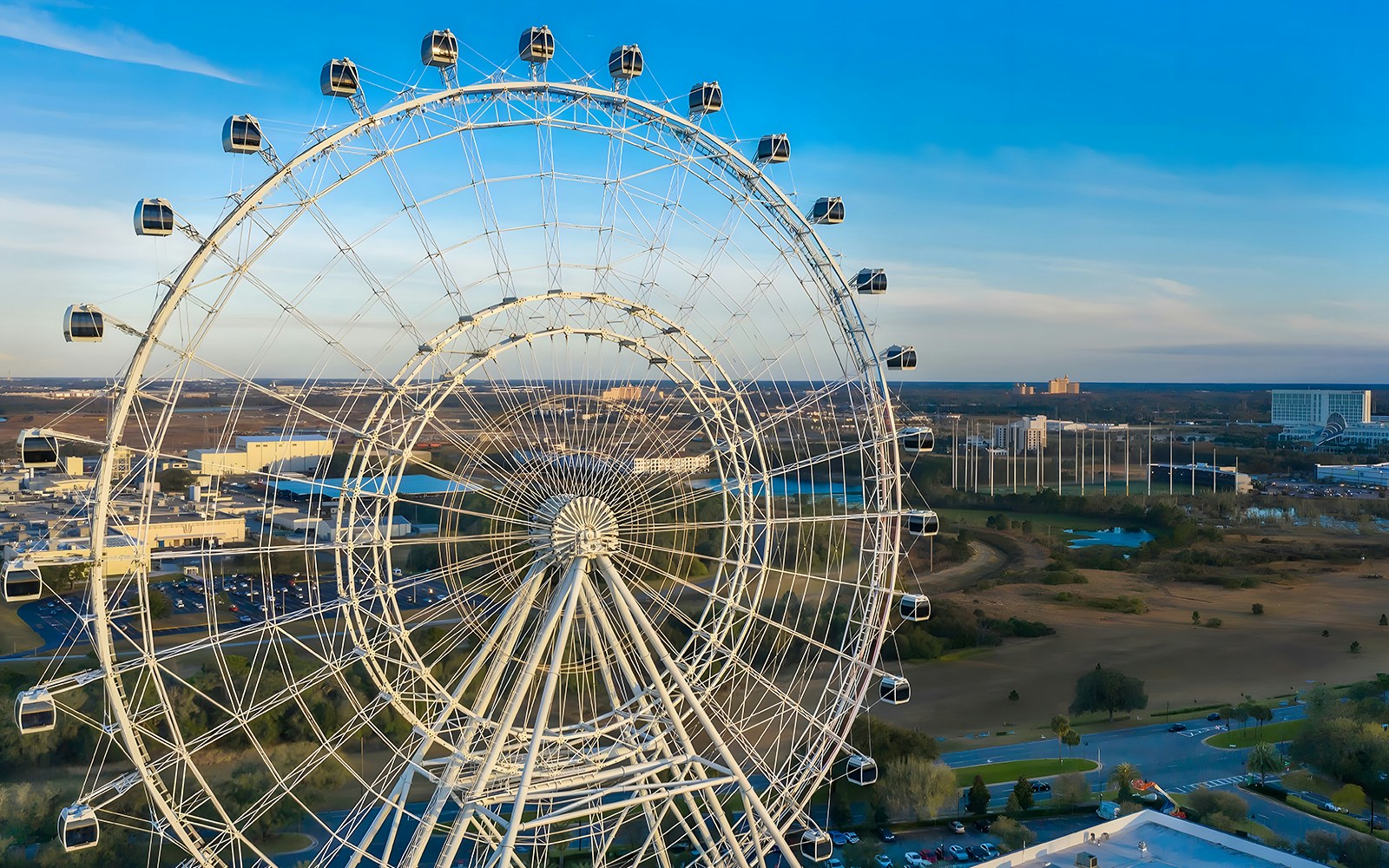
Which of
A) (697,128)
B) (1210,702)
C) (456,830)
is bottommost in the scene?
(1210,702)

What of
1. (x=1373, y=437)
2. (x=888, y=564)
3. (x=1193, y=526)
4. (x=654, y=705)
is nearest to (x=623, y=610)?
(x=654, y=705)

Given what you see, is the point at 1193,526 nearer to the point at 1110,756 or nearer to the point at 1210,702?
the point at 1210,702

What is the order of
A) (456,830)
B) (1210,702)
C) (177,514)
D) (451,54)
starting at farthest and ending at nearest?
1. (1210,702)
2. (177,514)
3. (451,54)
4. (456,830)

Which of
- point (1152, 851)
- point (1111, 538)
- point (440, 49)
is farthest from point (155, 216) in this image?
point (1111, 538)

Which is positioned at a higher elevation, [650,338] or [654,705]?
[650,338]

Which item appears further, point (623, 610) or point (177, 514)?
point (177, 514)

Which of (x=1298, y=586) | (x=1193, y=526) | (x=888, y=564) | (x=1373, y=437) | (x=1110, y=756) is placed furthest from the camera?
(x=1373, y=437)

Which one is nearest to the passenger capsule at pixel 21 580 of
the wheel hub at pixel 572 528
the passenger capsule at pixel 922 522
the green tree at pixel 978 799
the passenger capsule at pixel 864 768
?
the wheel hub at pixel 572 528

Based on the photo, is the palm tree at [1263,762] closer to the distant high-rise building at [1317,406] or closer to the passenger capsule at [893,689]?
the passenger capsule at [893,689]

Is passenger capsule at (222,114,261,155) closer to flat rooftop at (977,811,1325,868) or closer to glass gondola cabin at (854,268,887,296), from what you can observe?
glass gondola cabin at (854,268,887,296)
